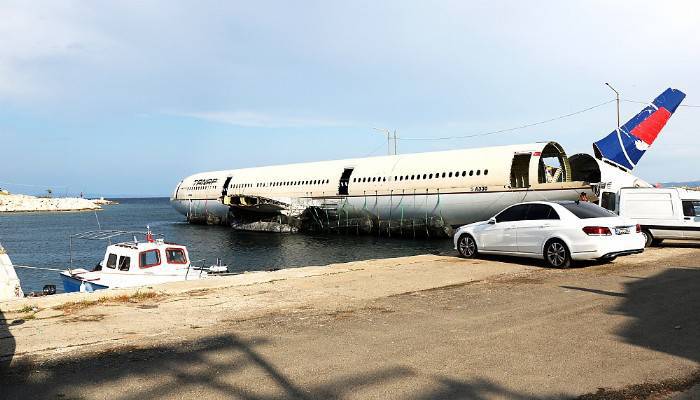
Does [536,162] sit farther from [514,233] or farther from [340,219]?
[514,233]

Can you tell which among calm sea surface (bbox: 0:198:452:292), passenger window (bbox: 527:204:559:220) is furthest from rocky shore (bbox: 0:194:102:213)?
passenger window (bbox: 527:204:559:220)

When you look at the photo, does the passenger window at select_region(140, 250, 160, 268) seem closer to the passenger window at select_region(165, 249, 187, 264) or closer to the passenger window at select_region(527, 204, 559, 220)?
the passenger window at select_region(165, 249, 187, 264)

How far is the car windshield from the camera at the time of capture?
1374 centimetres

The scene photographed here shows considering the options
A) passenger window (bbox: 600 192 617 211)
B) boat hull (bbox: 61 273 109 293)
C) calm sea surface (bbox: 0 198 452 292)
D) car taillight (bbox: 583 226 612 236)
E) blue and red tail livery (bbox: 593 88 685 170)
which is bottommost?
calm sea surface (bbox: 0 198 452 292)

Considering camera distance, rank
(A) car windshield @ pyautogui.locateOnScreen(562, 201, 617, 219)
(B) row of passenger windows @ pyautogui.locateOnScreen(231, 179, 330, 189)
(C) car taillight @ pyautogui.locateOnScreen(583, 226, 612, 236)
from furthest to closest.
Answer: (B) row of passenger windows @ pyautogui.locateOnScreen(231, 179, 330, 189)
(A) car windshield @ pyautogui.locateOnScreen(562, 201, 617, 219)
(C) car taillight @ pyautogui.locateOnScreen(583, 226, 612, 236)

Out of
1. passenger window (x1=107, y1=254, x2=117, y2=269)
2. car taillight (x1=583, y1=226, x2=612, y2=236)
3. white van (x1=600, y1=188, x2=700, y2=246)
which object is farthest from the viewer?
passenger window (x1=107, y1=254, x2=117, y2=269)

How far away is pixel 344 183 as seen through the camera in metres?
52.2

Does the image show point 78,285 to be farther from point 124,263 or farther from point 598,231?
point 598,231

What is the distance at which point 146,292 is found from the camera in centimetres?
1023

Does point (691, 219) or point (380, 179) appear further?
point (380, 179)

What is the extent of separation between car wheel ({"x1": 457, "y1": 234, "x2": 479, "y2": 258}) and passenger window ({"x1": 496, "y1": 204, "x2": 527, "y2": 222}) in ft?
3.48

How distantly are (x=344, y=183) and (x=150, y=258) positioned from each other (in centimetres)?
3375

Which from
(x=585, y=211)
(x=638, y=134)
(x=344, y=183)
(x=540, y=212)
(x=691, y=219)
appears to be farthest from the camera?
(x=344, y=183)

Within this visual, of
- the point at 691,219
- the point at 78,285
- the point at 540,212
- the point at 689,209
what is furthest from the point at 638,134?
the point at 78,285
